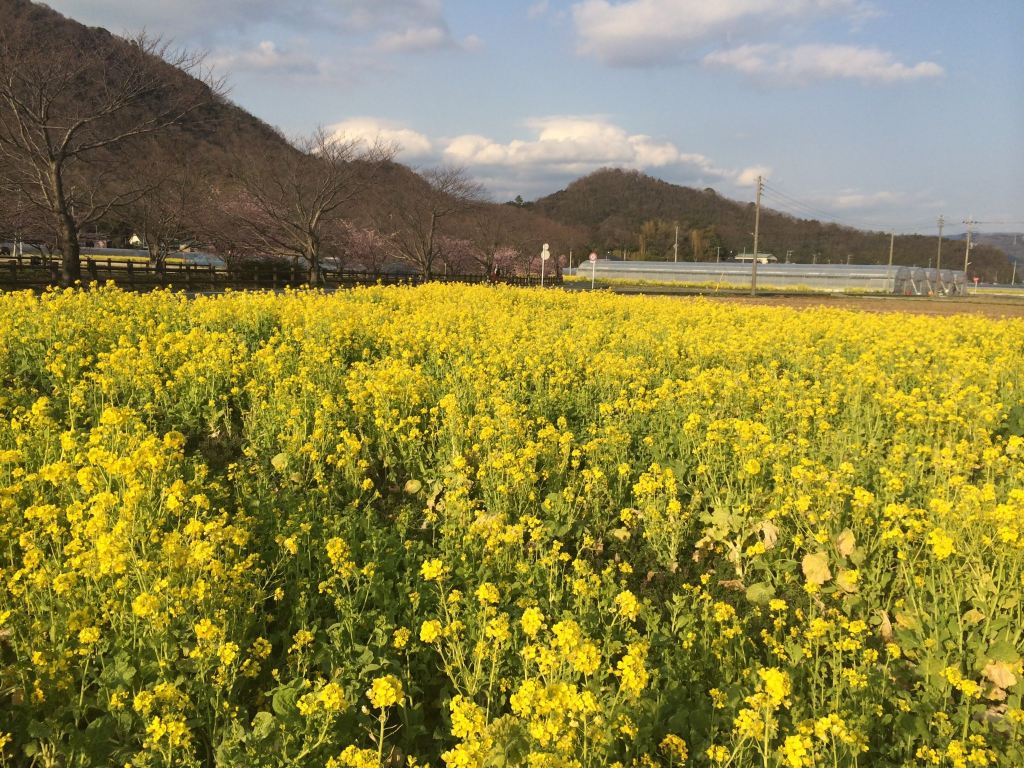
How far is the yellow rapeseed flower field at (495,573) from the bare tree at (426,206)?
1447 inches

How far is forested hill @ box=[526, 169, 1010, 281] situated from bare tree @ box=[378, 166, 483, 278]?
66357 mm

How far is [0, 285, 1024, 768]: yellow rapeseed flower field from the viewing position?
257 cm

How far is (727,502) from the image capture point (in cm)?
476

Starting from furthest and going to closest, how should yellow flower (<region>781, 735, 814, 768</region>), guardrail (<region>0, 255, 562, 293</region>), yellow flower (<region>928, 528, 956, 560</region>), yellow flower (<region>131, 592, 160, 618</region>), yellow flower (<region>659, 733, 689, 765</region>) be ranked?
guardrail (<region>0, 255, 562, 293</region>), yellow flower (<region>928, 528, 956, 560</region>), yellow flower (<region>131, 592, 160, 618</region>), yellow flower (<region>659, 733, 689, 765</region>), yellow flower (<region>781, 735, 814, 768</region>)

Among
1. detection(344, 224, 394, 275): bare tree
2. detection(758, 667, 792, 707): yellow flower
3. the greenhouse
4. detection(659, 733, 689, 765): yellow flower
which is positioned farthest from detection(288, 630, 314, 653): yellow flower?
the greenhouse

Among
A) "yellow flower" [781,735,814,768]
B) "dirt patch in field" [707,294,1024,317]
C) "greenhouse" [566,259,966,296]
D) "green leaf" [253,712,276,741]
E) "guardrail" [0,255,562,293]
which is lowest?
"green leaf" [253,712,276,741]

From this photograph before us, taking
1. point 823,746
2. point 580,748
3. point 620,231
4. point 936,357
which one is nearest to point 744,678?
point 823,746

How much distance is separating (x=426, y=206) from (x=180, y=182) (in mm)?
15124

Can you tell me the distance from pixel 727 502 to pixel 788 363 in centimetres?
619

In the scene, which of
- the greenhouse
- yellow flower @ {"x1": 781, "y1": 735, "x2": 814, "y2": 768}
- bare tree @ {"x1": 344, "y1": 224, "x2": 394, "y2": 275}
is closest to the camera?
yellow flower @ {"x1": 781, "y1": 735, "x2": 814, "y2": 768}

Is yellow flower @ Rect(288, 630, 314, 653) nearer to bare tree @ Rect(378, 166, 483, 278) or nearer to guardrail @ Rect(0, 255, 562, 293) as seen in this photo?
guardrail @ Rect(0, 255, 562, 293)

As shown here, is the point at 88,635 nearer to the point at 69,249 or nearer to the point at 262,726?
the point at 262,726

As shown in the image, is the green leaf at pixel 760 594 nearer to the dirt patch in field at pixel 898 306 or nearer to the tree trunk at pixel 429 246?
the dirt patch in field at pixel 898 306

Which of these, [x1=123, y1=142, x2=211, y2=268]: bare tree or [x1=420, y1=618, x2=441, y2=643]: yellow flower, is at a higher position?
[x1=123, y1=142, x2=211, y2=268]: bare tree
